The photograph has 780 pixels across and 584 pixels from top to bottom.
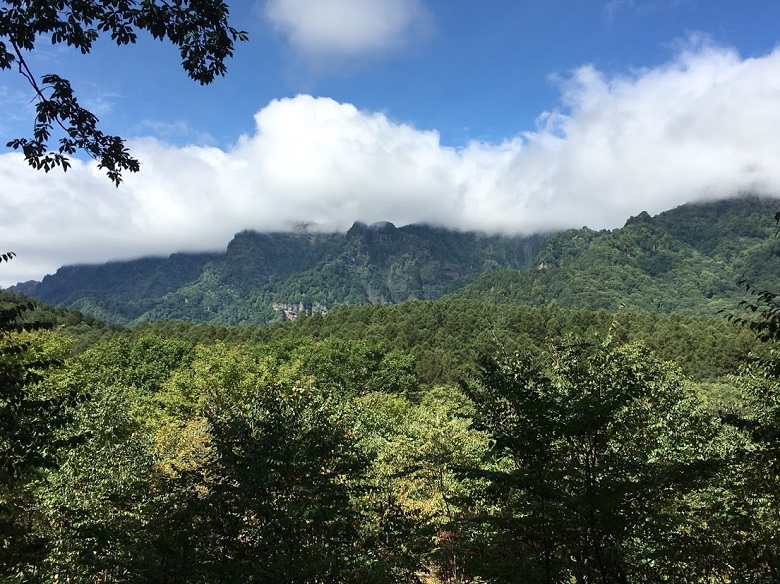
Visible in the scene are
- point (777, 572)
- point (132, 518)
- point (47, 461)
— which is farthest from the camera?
point (132, 518)

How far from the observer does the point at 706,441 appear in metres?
13.6

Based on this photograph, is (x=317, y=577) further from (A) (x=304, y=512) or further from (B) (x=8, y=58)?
(B) (x=8, y=58)

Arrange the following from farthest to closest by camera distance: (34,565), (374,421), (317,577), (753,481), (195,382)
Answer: (195,382) < (374,421) < (34,565) < (753,481) < (317,577)

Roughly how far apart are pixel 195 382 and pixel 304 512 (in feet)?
125

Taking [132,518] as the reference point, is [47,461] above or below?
above

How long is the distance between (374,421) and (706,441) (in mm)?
21650

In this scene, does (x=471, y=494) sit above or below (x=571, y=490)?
below

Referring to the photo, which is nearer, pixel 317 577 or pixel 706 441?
pixel 317 577

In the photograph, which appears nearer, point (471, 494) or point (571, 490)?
point (571, 490)

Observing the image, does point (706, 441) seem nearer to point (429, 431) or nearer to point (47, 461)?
point (429, 431)

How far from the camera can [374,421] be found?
1268 inches

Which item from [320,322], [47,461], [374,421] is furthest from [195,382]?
[320,322]

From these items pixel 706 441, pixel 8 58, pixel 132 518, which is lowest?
pixel 706 441

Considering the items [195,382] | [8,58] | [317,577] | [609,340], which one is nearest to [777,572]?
[609,340]
